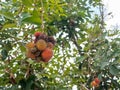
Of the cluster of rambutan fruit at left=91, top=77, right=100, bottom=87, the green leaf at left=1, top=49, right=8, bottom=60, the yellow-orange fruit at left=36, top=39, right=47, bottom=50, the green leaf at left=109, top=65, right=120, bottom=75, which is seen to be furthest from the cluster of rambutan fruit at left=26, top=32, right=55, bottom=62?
the cluster of rambutan fruit at left=91, top=77, right=100, bottom=87

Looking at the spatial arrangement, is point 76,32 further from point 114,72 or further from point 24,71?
point 24,71

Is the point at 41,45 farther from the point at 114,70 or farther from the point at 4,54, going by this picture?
the point at 114,70

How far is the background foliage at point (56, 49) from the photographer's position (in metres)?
2.02

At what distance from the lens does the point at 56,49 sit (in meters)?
3.55

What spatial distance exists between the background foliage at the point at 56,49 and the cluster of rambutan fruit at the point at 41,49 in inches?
2.1

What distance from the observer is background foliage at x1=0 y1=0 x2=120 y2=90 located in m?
2.02

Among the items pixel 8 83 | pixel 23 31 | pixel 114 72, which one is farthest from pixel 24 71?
pixel 114 72

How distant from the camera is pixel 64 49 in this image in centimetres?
392

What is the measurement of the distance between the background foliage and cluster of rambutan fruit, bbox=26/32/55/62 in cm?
5

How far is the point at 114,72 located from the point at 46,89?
766 millimetres

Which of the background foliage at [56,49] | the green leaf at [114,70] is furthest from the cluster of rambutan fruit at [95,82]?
the green leaf at [114,70]

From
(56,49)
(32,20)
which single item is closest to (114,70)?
(56,49)

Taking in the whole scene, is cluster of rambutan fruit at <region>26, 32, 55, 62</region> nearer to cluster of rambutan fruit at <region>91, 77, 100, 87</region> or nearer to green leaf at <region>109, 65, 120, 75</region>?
green leaf at <region>109, 65, 120, 75</region>

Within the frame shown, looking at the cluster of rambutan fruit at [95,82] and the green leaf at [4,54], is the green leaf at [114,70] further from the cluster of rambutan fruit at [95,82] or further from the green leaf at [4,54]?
the green leaf at [4,54]
